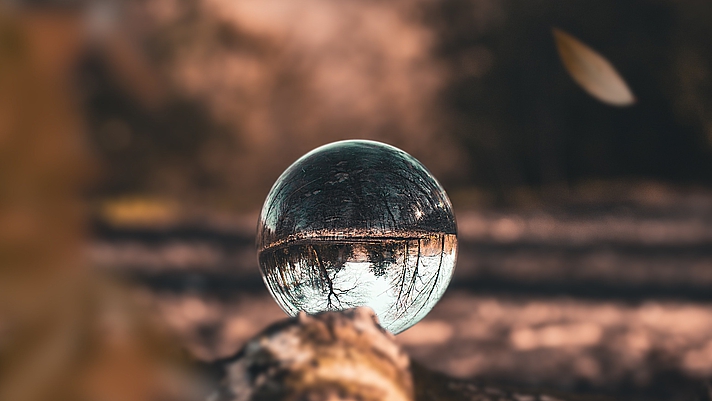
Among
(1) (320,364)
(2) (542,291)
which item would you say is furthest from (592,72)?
(2) (542,291)

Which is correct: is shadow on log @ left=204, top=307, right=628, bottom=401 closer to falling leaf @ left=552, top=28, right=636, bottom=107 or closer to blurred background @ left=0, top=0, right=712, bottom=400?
falling leaf @ left=552, top=28, right=636, bottom=107

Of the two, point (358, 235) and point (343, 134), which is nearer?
point (358, 235)

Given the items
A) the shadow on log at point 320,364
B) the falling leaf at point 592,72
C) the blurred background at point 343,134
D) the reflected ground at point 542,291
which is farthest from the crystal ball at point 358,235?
the blurred background at point 343,134

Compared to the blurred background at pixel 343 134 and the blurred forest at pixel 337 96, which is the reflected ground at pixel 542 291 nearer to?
the blurred background at pixel 343 134

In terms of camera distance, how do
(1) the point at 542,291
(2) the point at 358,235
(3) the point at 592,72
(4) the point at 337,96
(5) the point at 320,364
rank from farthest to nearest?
(4) the point at 337,96 < (1) the point at 542,291 < (3) the point at 592,72 < (2) the point at 358,235 < (5) the point at 320,364

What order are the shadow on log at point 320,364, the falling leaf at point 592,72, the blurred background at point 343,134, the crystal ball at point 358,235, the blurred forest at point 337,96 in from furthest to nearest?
the blurred forest at point 337,96, the blurred background at point 343,134, the falling leaf at point 592,72, the crystal ball at point 358,235, the shadow on log at point 320,364

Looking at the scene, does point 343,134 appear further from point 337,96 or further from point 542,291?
point 542,291

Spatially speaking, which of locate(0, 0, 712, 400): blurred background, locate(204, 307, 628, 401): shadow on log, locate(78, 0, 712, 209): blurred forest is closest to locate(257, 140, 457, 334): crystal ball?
locate(204, 307, 628, 401): shadow on log
